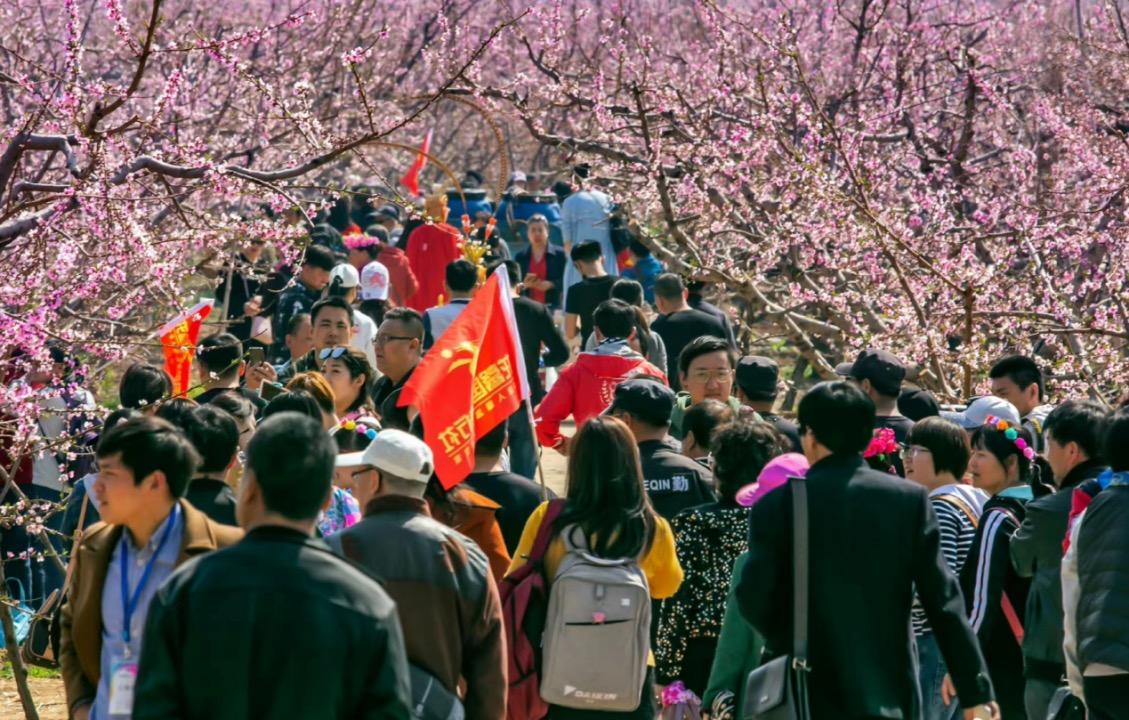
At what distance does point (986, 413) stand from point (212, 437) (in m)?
3.22

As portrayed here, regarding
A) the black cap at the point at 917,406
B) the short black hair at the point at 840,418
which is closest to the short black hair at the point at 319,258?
the black cap at the point at 917,406

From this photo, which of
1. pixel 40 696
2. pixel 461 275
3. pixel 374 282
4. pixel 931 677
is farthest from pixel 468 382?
pixel 374 282

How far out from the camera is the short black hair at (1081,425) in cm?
557

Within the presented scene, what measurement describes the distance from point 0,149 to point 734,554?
17.6ft

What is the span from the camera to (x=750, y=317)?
15.6 m

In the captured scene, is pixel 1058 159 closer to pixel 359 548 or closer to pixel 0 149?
pixel 0 149

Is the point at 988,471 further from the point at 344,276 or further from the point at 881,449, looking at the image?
the point at 344,276

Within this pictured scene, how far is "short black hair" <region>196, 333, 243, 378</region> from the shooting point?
7.66 metres

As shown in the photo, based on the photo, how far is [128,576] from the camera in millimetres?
4168

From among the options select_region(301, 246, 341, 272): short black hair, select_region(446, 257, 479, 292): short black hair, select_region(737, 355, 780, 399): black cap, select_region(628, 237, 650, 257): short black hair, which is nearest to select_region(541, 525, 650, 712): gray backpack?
select_region(737, 355, 780, 399): black cap

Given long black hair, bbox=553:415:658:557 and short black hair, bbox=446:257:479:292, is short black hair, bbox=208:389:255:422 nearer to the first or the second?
long black hair, bbox=553:415:658:557

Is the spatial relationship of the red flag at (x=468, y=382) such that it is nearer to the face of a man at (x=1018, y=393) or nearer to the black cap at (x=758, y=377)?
the black cap at (x=758, y=377)

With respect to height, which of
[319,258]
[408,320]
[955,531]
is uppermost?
[319,258]

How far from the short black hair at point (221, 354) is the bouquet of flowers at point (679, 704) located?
3004 mm
